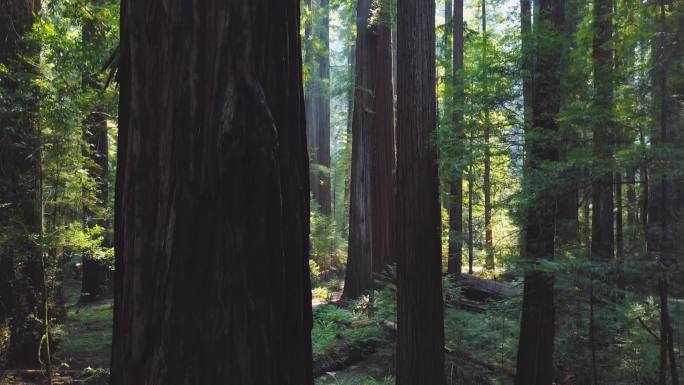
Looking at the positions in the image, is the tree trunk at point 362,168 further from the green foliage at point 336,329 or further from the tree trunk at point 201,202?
the tree trunk at point 201,202

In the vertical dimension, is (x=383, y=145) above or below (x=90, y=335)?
above

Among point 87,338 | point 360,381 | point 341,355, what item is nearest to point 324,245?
point 341,355

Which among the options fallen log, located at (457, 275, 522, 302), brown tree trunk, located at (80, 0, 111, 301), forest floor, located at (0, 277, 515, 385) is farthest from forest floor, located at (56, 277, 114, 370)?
fallen log, located at (457, 275, 522, 302)

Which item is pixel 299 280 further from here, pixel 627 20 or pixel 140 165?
pixel 627 20

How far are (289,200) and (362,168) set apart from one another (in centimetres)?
1157

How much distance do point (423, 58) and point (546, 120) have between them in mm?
1990

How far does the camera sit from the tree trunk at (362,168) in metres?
13.2

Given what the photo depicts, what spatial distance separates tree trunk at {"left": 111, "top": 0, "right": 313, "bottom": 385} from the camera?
5.62 ft

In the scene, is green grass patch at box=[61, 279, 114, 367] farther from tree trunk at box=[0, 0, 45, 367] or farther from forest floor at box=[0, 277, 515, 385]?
tree trunk at box=[0, 0, 45, 367]

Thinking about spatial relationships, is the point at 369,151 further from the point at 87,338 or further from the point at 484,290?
the point at 87,338

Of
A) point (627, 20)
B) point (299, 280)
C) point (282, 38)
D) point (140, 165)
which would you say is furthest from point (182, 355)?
point (627, 20)

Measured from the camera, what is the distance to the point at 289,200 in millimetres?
1961

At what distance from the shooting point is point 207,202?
1.73 meters

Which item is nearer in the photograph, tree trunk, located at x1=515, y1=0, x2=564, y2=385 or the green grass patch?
tree trunk, located at x1=515, y1=0, x2=564, y2=385
